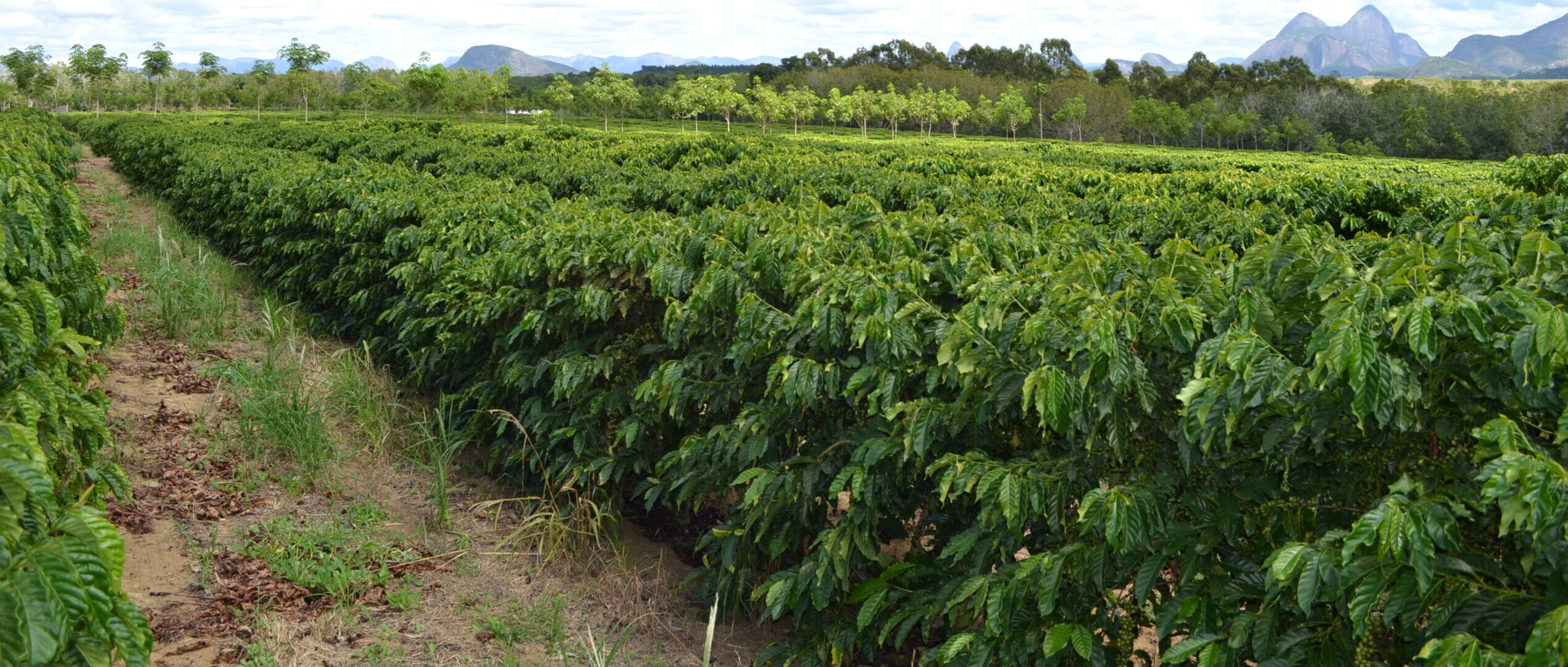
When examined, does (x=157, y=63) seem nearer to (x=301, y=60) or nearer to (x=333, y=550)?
(x=301, y=60)

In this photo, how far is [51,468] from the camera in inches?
115

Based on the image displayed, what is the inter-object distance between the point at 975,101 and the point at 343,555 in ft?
341

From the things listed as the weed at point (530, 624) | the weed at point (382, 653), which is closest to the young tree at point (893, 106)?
the weed at point (530, 624)

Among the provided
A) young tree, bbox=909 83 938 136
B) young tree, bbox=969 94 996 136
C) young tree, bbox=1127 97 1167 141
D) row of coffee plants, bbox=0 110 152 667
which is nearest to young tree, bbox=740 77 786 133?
young tree, bbox=909 83 938 136

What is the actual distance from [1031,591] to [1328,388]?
3.27 feet

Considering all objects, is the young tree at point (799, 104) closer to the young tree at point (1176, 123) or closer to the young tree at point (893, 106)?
the young tree at point (893, 106)

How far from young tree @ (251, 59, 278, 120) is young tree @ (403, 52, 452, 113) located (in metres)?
18.4

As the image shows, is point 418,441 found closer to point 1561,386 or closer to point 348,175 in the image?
point 348,175

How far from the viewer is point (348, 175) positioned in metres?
9.20

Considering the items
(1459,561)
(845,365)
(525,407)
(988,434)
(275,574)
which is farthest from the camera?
(525,407)

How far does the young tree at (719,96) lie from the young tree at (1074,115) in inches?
1130

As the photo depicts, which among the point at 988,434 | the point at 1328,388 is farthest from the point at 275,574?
the point at 1328,388

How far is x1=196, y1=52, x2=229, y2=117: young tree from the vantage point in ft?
273

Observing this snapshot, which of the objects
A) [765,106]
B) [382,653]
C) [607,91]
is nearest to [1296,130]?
[765,106]
